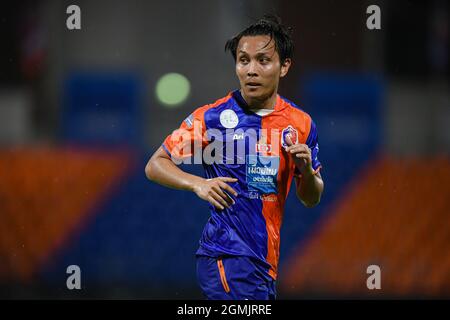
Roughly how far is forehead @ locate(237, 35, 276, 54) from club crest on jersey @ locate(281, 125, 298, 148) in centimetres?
35

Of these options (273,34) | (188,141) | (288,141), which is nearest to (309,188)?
(288,141)

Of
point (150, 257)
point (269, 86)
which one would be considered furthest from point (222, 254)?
point (150, 257)

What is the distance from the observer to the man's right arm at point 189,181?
2.76m

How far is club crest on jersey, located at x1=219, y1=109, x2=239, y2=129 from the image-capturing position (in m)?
3.06

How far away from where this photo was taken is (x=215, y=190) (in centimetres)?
276

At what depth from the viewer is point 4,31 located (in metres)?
11.0

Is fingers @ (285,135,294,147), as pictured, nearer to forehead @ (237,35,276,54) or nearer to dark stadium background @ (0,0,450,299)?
forehead @ (237,35,276,54)

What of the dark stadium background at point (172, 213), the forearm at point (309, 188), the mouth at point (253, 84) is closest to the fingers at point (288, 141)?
the forearm at point (309, 188)

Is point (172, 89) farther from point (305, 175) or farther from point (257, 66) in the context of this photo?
point (305, 175)

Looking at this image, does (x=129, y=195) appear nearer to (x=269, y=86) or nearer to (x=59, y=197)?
(x=59, y=197)

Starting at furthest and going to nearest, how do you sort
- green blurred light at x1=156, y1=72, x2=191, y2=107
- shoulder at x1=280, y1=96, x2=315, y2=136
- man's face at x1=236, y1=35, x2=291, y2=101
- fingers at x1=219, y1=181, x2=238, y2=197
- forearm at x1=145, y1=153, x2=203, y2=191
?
green blurred light at x1=156, y1=72, x2=191, y2=107
shoulder at x1=280, y1=96, x2=315, y2=136
man's face at x1=236, y1=35, x2=291, y2=101
forearm at x1=145, y1=153, x2=203, y2=191
fingers at x1=219, y1=181, x2=238, y2=197

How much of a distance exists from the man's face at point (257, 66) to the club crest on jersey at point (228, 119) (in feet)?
0.35

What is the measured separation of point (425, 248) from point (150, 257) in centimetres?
245

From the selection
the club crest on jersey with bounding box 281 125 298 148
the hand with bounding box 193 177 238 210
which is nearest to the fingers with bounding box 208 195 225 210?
the hand with bounding box 193 177 238 210
